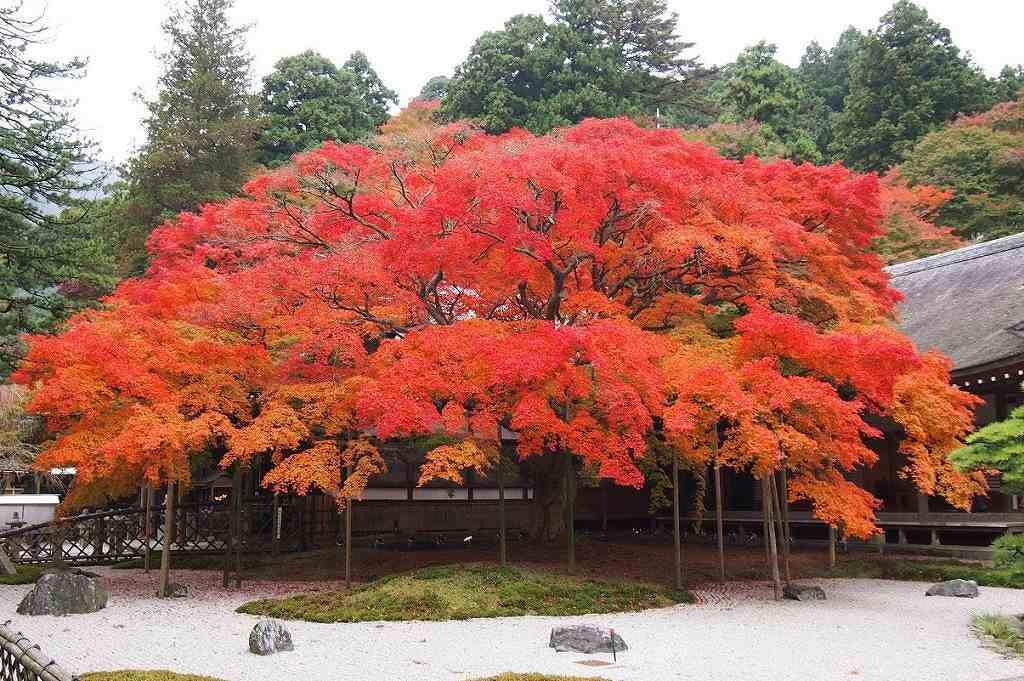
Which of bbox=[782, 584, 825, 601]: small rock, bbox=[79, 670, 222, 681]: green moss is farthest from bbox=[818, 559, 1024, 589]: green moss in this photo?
bbox=[79, 670, 222, 681]: green moss

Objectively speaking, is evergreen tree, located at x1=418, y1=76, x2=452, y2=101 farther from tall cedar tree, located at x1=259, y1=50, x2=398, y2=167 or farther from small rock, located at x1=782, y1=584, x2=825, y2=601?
small rock, located at x1=782, y1=584, x2=825, y2=601

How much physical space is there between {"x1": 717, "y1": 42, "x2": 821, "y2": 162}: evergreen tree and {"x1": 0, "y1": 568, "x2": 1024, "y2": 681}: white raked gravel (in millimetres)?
26180

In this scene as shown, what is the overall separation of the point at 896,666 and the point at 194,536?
15.8m

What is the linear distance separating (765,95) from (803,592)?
2799cm

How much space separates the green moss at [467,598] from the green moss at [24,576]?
6.12m

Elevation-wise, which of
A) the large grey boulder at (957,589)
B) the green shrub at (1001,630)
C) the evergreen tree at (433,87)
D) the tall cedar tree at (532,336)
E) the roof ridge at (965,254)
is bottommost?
the green shrub at (1001,630)

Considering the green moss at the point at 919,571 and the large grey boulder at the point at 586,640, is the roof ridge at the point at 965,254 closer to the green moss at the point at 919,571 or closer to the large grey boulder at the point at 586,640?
the green moss at the point at 919,571

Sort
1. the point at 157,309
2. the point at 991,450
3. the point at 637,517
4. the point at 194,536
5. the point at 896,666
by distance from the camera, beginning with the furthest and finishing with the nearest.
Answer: the point at 637,517 → the point at 194,536 → the point at 157,309 → the point at 991,450 → the point at 896,666

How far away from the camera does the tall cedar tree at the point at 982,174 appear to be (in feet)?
98.9

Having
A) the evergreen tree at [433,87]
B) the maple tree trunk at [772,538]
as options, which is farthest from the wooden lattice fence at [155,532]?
the evergreen tree at [433,87]

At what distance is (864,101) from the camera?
3734 centimetres

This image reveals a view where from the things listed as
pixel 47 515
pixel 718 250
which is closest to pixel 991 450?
pixel 718 250

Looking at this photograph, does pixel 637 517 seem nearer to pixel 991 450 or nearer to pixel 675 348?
pixel 675 348

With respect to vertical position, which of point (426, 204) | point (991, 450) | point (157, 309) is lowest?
point (991, 450)
